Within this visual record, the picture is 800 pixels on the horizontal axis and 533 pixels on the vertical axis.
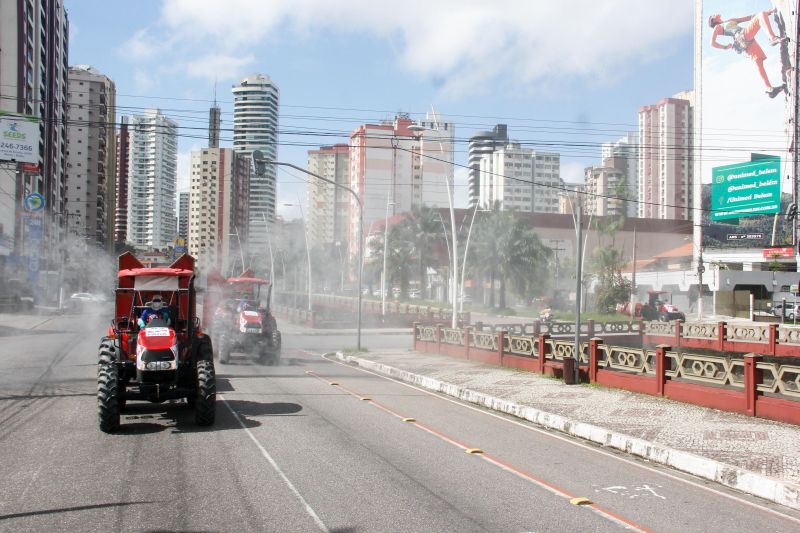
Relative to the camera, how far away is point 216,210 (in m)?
81.6

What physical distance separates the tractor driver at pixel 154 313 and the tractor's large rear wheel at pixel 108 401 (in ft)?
4.50

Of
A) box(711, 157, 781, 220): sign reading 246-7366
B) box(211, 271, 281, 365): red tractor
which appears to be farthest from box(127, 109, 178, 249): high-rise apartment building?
box(211, 271, 281, 365): red tractor

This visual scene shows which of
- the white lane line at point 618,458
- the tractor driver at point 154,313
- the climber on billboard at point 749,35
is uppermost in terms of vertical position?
the climber on billboard at point 749,35

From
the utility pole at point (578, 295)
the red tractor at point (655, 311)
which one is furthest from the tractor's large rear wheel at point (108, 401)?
the red tractor at point (655, 311)

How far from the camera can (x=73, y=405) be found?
44.0 feet

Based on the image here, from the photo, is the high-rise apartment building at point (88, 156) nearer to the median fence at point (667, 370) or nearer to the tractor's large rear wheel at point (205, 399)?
the median fence at point (667, 370)

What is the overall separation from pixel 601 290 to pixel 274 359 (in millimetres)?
34393

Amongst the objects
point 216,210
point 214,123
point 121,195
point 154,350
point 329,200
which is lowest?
point 154,350

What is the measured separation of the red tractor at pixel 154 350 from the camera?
10.8m

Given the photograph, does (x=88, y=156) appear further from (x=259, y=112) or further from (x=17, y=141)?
(x=17, y=141)

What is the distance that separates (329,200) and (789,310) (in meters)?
55.7

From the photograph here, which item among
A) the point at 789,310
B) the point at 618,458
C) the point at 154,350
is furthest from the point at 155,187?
Answer: the point at 618,458

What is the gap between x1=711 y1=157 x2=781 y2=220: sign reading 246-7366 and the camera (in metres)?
51.1

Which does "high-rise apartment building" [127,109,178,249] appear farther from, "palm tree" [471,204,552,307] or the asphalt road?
the asphalt road
